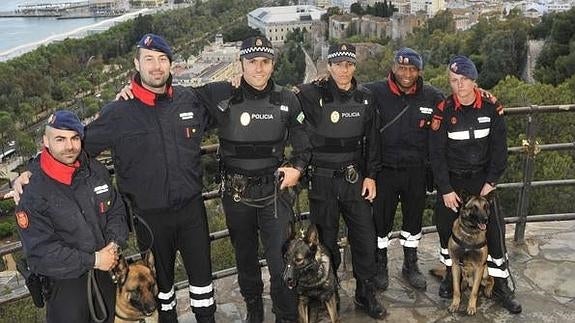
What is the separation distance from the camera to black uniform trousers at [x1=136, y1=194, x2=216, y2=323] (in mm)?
3596

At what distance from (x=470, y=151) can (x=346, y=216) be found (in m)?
Result: 0.93

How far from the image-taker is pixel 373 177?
411 centimetres

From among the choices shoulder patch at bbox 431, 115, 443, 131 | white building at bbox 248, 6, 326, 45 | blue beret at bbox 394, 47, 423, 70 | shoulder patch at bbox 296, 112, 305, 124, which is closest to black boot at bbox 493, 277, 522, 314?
shoulder patch at bbox 431, 115, 443, 131

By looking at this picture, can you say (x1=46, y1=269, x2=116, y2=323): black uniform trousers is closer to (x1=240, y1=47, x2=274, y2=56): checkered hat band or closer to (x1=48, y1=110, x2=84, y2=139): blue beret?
(x1=48, y1=110, x2=84, y2=139): blue beret

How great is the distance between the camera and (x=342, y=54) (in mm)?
3896

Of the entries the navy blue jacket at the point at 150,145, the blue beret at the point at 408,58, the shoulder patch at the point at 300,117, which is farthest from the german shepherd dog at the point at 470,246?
the navy blue jacket at the point at 150,145

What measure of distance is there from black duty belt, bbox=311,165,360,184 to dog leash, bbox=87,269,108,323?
5.20 ft

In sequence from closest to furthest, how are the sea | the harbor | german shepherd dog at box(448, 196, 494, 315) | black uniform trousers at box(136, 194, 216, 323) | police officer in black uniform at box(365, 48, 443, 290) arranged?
black uniform trousers at box(136, 194, 216, 323) → german shepherd dog at box(448, 196, 494, 315) → police officer in black uniform at box(365, 48, 443, 290) → the sea → the harbor

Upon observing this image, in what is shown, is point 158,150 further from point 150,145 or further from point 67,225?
point 67,225

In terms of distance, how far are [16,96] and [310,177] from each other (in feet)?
188

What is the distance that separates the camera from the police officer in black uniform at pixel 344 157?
3986mm

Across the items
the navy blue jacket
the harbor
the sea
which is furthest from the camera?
the harbor

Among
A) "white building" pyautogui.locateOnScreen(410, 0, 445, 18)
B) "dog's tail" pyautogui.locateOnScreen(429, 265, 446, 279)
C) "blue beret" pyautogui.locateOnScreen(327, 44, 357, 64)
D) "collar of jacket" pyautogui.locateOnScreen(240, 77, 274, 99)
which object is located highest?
"blue beret" pyautogui.locateOnScreen(327, 44, 357, 64)

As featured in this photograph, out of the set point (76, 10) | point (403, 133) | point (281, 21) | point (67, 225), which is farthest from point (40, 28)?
point (67, 225)
